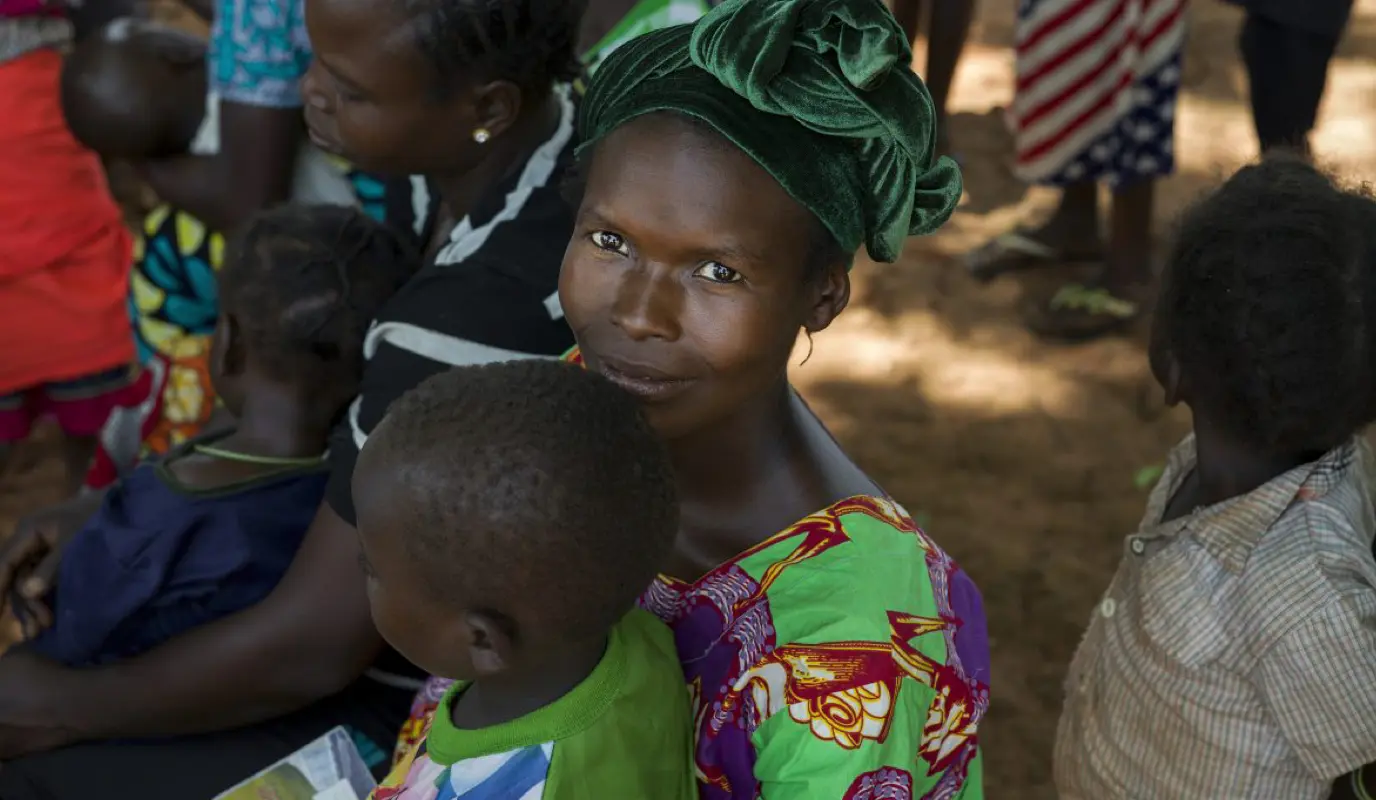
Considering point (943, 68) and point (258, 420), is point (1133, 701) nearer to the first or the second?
point (258, 420)

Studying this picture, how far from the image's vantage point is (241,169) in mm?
2557

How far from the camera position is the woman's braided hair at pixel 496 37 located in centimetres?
188

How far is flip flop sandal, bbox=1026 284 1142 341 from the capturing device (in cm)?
435

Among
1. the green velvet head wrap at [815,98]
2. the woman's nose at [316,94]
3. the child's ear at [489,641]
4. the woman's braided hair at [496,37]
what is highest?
the green velvet head wrap at [815,98]

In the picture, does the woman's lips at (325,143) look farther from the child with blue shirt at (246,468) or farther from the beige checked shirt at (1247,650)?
the beige checked shirt at (1247,650)

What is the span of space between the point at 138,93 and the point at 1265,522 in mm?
2144

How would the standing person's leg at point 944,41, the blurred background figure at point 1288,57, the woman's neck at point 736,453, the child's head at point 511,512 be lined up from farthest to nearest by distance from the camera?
the standing person's leg at point 944,41 < the blurred background figure at point 1288,57 < the woman's neck at point 736,453 < the child's head at point 511,512

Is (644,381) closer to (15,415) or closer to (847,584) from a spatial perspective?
(847,584)

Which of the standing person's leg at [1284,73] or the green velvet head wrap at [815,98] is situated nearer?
the green velvet head wrap at [815,98]

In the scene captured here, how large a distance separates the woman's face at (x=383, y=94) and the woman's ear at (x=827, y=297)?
71 cm

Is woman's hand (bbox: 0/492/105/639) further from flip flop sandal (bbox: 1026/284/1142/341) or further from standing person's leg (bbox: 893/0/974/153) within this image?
standing person's leg (bbox: 893/0/974/153)

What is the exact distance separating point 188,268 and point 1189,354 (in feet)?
5.92

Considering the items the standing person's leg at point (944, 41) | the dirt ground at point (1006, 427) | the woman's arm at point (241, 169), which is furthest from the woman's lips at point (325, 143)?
the standing person's leg at point (944, 41)

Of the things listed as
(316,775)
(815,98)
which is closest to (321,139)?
(316,775)
